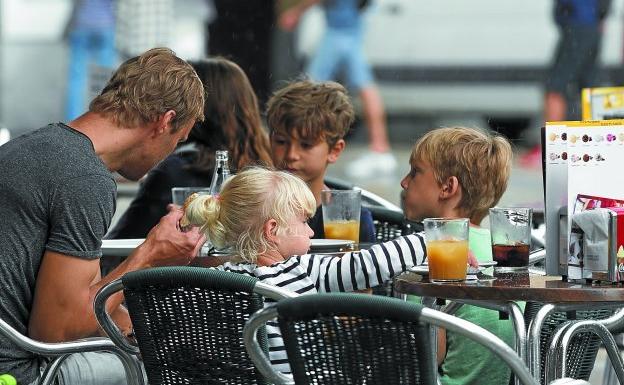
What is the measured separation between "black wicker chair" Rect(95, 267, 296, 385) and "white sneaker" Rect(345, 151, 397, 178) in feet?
24.3

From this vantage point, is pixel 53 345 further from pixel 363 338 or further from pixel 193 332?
pixel 363 338

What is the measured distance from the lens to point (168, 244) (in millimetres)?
2826

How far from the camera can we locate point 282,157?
3.97 m

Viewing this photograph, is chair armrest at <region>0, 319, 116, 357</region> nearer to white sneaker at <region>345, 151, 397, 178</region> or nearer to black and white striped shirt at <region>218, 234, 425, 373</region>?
black and white striped shirt at <region>218, 234, 425, 373</region>

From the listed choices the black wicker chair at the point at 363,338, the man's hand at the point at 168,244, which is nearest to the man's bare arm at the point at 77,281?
the man's hand at the point at 168,244

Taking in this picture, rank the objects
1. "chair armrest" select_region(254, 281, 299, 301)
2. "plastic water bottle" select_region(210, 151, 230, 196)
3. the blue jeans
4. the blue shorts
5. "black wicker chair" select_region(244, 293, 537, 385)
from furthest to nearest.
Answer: the blue shorts
the blue jeans
"plastic water bottle" select_region(210, 151, 230, 196)
"chair armrest" select_region(254, 281, 299, 301)
"black wicker chair" select_region(244, 293, 537, 385)

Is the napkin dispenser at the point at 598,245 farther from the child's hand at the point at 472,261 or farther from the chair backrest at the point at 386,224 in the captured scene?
the chair backrest at the point at 386,224

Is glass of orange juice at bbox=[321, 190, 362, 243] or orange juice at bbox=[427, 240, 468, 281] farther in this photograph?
glass of orange juice at bbox=[321, 190, 362, 243]

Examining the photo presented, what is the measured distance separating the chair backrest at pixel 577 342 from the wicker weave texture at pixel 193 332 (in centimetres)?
89

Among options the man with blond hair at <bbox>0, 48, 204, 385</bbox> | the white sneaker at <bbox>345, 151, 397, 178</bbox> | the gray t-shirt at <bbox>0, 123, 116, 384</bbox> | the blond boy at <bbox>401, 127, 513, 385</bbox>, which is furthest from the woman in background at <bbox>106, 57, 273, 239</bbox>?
the white sneaker at <bbox>345, 151, 397, 178</bbox>

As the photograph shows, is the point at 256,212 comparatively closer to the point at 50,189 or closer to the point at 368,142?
the point at 50,189

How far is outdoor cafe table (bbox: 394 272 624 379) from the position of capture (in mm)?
2480

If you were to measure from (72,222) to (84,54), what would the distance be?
571cm

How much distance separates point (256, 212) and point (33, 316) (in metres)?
0.53
